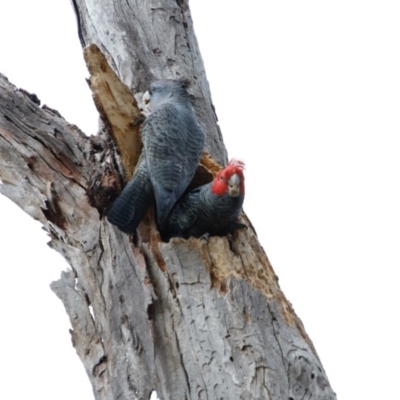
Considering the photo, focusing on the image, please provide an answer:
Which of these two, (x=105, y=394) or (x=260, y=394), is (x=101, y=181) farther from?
(x=260, y=394)

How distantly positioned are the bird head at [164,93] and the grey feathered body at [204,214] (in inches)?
24.8

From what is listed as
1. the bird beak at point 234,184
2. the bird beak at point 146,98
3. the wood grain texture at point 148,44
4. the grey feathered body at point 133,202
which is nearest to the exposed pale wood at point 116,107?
the grey feathered body at point 133,202

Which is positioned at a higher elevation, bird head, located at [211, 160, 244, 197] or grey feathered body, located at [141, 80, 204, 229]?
grey feathered body, located at [141, 80, 204, 229]

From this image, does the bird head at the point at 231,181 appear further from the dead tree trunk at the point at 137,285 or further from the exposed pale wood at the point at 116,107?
the exposed pale wood at the point at 116,107

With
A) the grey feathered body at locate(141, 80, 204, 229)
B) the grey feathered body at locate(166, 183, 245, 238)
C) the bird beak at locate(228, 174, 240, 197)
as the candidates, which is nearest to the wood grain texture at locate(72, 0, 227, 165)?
the grey feathered body at locate(141, 80, 204, 229)

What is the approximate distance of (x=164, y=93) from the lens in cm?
529

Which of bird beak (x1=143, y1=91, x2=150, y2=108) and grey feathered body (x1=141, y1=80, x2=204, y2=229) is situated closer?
grey feathered body (x1=141, y1=80, x2=204, y2=229)

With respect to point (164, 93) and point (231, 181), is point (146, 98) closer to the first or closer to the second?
point (164, 93)

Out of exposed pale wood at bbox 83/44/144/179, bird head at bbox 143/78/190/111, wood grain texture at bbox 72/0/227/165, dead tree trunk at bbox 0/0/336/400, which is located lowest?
dead tree trunk at bbox 0/0/336/400

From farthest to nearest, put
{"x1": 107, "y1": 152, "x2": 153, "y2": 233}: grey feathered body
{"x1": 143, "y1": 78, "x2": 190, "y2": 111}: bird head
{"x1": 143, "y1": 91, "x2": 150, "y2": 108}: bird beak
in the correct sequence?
{"x1": 143, "y1": 91, "x2": 150, "y2": 108}: bird beak, {"x1": 143, "y1": 78, "x2": 190, "y2": 111}: bird head, {"x1": 107, "y1": 152, "x2": 153, "y2": 233}: grey feathered body

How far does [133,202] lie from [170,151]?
15.8 inches

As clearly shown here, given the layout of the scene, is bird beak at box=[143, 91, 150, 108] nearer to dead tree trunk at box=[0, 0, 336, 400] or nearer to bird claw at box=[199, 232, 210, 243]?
dead tree trunk at box=[0, 0, 336, 400]

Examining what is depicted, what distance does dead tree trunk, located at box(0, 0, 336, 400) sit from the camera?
4164 millimetres

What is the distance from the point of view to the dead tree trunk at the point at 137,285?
416 centimetres
